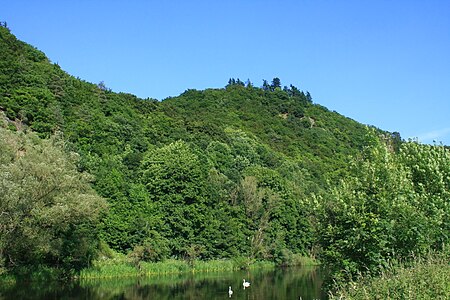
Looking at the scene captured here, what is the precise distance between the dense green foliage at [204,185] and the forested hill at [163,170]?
22 cm

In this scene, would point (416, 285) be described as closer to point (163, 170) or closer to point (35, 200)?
point (35, 200)

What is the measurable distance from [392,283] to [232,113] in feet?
523

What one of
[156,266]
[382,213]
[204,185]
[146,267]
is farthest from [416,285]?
[204,185]

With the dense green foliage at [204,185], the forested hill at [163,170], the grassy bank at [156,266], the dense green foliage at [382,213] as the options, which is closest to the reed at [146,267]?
the grassy bank at [156,266]

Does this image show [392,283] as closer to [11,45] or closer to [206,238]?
[206,238]

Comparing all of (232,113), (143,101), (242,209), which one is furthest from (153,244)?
(232,113)

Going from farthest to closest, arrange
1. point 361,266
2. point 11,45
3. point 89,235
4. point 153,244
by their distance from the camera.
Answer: point 11,45, point 153,244, point 89,235, point 361,266

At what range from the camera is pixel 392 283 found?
655 inches

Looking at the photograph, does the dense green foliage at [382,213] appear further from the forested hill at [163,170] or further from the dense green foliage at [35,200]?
the dense green foliage at [35,200]

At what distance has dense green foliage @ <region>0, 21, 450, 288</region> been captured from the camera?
86.5 ft

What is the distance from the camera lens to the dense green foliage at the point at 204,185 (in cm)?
2636

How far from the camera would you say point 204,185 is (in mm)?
75750

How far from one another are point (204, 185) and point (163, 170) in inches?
290

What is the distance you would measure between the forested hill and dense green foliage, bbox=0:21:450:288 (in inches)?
8.7
